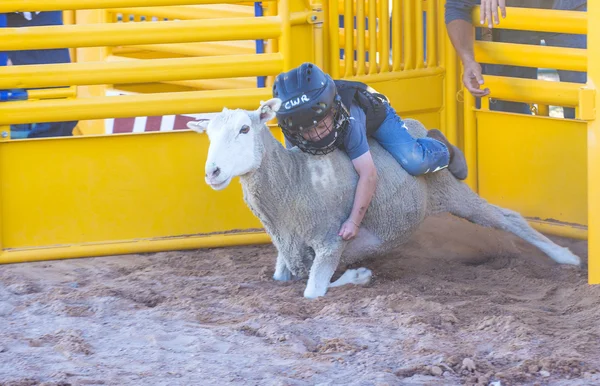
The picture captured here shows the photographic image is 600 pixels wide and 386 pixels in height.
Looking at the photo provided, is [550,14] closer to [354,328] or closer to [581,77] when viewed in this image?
[581,77]

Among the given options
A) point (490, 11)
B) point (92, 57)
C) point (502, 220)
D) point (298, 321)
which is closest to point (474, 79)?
point (490, 11)

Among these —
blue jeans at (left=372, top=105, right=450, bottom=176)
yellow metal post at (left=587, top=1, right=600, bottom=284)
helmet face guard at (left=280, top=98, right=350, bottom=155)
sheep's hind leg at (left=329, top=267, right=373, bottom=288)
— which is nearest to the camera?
yellow metal post at (left=587, top=1, right=600, bottom=284)

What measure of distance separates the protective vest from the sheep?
0.14m

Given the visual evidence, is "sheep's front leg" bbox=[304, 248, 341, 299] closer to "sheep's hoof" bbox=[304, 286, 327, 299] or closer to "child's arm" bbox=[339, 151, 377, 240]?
"sheep's hoof" bbox=[304, 286, 327, 299]

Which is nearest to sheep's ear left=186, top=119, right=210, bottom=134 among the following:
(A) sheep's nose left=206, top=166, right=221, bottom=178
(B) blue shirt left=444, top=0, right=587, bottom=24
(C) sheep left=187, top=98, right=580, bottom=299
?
(C) sheep left=187, top=98, right=580, bottom=299

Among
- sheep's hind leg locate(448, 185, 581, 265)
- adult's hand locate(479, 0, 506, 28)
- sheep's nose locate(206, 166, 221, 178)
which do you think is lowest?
sheep's hind leg locate(448, 185, 581, 265)

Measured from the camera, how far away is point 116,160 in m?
5.64

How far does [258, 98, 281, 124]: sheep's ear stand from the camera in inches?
179

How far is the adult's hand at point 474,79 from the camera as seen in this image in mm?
5645

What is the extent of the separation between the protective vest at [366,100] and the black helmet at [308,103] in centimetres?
19

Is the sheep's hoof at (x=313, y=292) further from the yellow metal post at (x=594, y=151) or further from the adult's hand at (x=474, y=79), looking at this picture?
the adult's hand at (x=474, y=79)

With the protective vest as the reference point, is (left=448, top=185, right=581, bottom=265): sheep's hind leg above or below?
Result: below

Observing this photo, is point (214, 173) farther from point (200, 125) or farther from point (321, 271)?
point (321, 271)

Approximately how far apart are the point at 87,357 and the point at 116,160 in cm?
201
